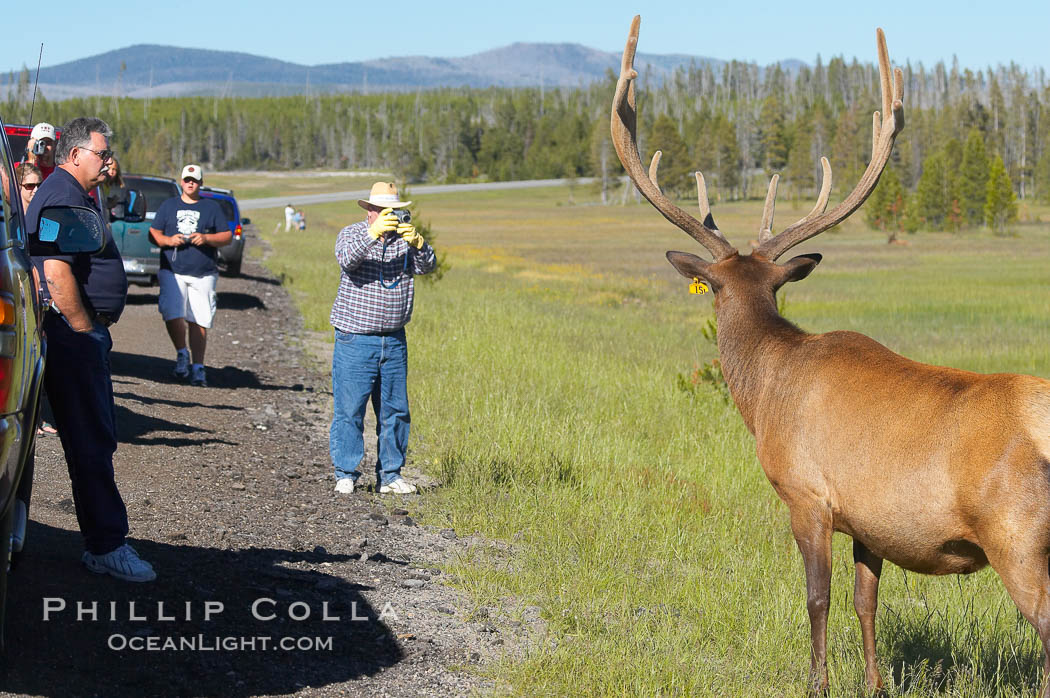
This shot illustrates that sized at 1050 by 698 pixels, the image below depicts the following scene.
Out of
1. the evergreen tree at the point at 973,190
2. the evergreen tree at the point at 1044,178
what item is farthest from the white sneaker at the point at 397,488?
the evergreen tree at the point at 1044,178

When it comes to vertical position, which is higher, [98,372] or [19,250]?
[19,250]

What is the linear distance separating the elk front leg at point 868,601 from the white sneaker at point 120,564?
3.45m

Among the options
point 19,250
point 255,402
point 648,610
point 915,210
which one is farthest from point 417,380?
point 915,210

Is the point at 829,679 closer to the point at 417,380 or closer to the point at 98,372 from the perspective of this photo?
the point at 98,372

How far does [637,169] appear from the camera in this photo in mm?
7102

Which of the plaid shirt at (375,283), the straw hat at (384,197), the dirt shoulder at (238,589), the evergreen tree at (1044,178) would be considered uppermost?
the evergreen tree at (1044,178)

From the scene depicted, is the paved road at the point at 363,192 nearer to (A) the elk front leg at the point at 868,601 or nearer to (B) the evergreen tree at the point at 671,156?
(B) the evergreen tree at the point at 671,156

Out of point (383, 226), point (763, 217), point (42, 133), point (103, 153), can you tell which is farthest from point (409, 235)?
point (42, 133)

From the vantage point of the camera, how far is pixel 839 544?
7.84 m

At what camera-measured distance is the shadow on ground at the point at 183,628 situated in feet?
15.4

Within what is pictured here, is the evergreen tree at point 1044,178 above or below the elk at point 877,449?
above

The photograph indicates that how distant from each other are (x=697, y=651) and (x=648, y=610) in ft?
1.95

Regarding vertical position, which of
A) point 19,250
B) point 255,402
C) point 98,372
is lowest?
point 255,402

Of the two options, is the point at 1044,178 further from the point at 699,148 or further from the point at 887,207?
the point at 887,207
